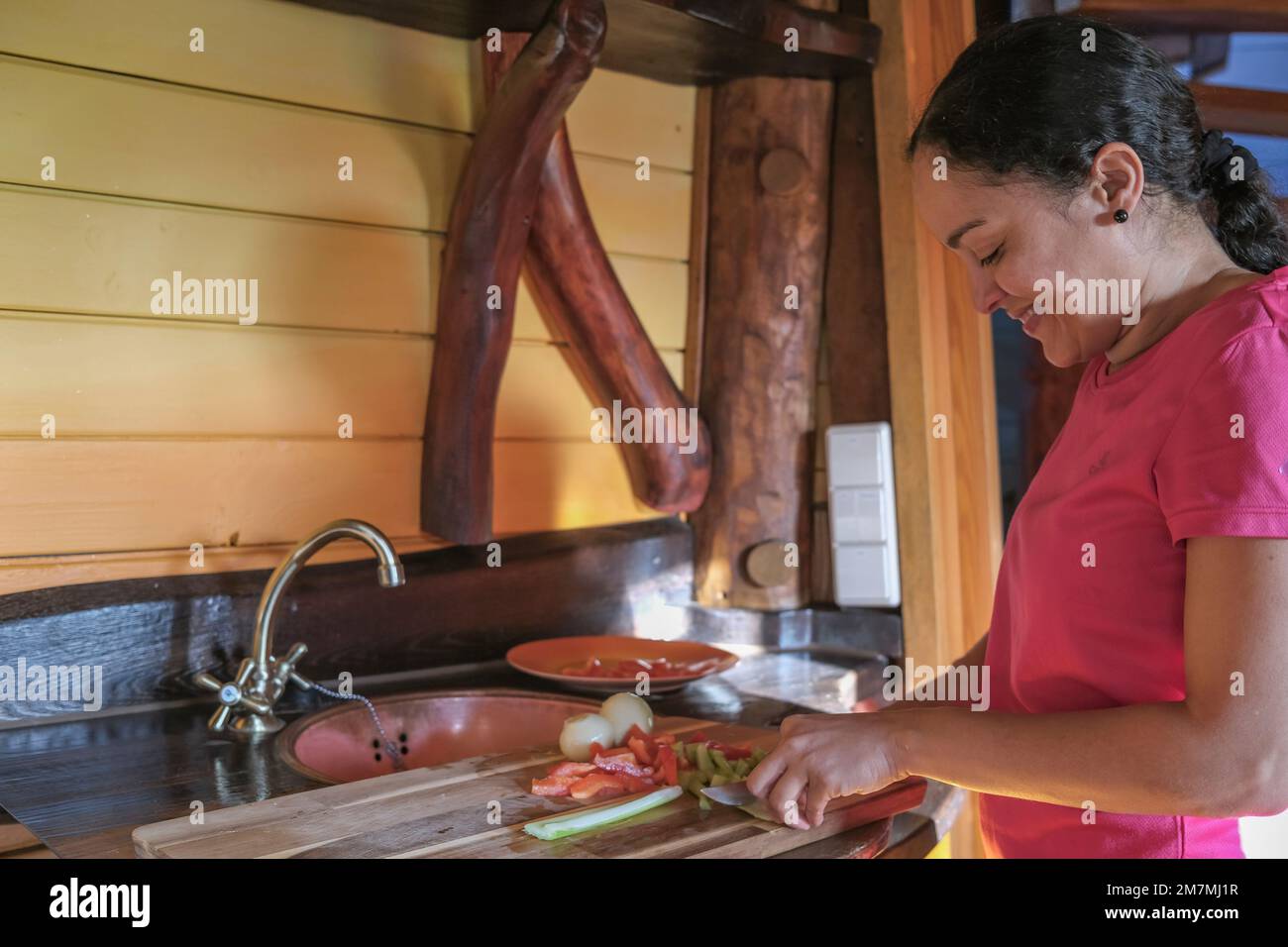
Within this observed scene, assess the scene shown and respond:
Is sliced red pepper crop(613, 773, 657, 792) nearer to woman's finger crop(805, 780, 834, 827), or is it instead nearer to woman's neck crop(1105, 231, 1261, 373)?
woman's finger crop(805, 780, 834, 827)

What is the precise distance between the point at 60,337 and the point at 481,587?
2.80 ft

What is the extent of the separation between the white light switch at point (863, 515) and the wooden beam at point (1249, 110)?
1033 mm

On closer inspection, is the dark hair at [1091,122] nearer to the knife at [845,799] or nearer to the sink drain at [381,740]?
the knife at [845,799]

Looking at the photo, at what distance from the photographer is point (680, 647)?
234 centimetres

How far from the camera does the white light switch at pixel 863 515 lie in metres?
2.58

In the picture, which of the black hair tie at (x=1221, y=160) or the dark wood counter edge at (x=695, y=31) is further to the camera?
the dark wood counter edge at (x=695, y=31)

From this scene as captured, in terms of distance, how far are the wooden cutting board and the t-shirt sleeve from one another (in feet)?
1.75

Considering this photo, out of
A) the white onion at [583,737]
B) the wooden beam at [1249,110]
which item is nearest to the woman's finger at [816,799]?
the white onion at [583,737]

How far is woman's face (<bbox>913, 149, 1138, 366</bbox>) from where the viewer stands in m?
1.19

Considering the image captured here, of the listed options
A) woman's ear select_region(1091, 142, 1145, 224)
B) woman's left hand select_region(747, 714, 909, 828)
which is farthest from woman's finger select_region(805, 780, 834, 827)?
woman's ear select_region(1091, 142, 1145, 224)

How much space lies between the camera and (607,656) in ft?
7.62

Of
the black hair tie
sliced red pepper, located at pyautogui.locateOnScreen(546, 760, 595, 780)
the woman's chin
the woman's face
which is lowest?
sliced red pepper, located at pyautogui.locateOnScreen(546, 760, 595, 780)
